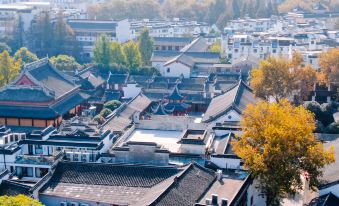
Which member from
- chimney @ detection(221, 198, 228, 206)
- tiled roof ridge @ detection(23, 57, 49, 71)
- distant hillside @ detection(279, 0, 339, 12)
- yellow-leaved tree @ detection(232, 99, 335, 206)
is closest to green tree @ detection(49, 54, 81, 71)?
tiled roof ridge @ detection(23, 57, 49, 71)

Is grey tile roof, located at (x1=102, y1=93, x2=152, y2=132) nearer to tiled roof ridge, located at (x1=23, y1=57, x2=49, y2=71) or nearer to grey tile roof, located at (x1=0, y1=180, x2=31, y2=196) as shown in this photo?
tiled roof ridge, located at (x1=23, y1=57, x2=49, y2=71)

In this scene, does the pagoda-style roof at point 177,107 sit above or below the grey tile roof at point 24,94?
below

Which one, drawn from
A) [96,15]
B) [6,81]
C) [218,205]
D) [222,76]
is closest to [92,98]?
[6,81]

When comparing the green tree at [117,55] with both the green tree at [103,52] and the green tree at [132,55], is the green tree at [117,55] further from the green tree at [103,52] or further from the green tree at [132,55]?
the green tree at [132,55]

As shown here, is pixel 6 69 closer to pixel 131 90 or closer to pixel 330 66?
pixel 131 90

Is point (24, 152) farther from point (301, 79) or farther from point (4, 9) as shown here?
point (4, 9)

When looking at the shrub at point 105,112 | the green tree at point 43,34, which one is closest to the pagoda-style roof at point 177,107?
the shrub at point 105,112

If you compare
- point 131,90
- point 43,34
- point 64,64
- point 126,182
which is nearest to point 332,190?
point 126,182
